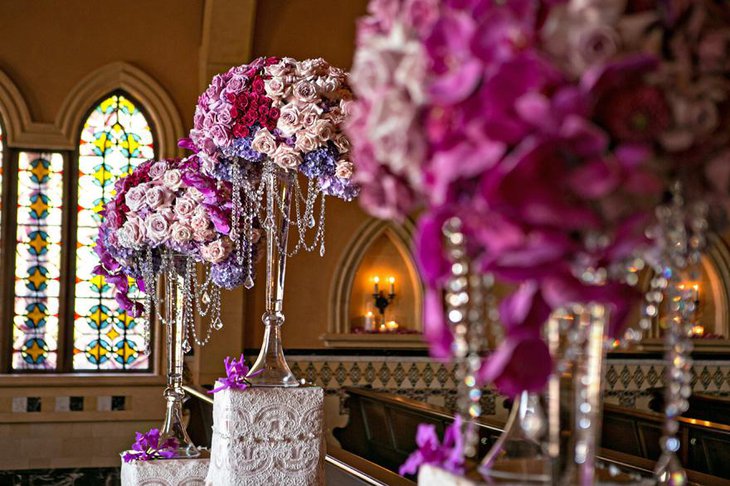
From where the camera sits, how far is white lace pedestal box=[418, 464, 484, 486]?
3.65 feet

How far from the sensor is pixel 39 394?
847 cm

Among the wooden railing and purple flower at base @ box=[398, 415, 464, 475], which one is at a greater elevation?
purple flower at base @ box=[398, 415, 464, 475]

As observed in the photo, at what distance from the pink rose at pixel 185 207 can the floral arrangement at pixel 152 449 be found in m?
0.82

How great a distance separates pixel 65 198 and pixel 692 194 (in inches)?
330

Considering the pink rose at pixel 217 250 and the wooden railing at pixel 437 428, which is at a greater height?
the pink rose at pixel 217 250

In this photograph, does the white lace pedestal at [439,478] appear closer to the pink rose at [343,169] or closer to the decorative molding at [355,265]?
Result: the pink rose at [343,169]

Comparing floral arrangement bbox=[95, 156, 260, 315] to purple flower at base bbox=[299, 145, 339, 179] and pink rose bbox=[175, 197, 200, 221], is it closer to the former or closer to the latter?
pink rose bbox=[175, 197, 200, 221]

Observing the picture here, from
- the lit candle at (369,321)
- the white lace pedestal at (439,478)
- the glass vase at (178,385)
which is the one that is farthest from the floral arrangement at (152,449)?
the lit candle at (369,321)

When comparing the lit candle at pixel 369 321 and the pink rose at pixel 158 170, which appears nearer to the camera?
the pink rose at pixel 158 170

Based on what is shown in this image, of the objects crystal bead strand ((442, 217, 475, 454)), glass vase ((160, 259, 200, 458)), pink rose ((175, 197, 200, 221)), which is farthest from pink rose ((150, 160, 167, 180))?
crystal bead strand ((442, 217, 475, 454))

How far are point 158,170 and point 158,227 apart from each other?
273 mm

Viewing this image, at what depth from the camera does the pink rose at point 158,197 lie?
3.57 m

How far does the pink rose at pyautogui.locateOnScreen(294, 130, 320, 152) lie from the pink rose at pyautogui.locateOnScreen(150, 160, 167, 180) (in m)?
1.07

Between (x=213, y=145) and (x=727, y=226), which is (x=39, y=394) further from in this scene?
(x=727, y=226)
